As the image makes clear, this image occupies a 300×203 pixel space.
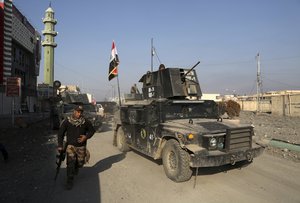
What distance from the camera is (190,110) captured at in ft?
27.3

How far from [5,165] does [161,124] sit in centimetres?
466

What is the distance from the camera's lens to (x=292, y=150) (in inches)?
419

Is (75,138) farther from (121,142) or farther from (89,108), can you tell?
(89,108)

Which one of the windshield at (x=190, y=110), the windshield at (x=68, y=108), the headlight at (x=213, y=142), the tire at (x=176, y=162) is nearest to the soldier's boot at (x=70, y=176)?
the tire at (x=176, y=162)

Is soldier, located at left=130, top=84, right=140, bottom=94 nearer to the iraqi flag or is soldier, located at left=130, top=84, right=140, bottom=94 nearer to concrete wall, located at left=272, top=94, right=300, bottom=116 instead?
the iraqi flag

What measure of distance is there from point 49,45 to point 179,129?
63.7 m

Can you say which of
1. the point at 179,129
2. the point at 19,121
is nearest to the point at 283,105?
the point at 19,121

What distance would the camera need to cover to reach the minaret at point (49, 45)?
209 feet

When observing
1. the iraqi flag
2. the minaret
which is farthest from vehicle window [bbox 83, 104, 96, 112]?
the minaret

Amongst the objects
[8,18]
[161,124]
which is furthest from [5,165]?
[8,18]

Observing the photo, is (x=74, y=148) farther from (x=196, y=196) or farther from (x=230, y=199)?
(x=230, y=199)

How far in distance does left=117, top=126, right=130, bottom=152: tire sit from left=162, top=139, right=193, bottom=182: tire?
10.6 feet

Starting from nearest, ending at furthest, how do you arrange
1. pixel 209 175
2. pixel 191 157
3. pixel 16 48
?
pixel 191 157 → pixel 209 175 → pixel 16 48

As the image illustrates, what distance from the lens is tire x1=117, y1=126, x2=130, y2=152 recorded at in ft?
33.9
